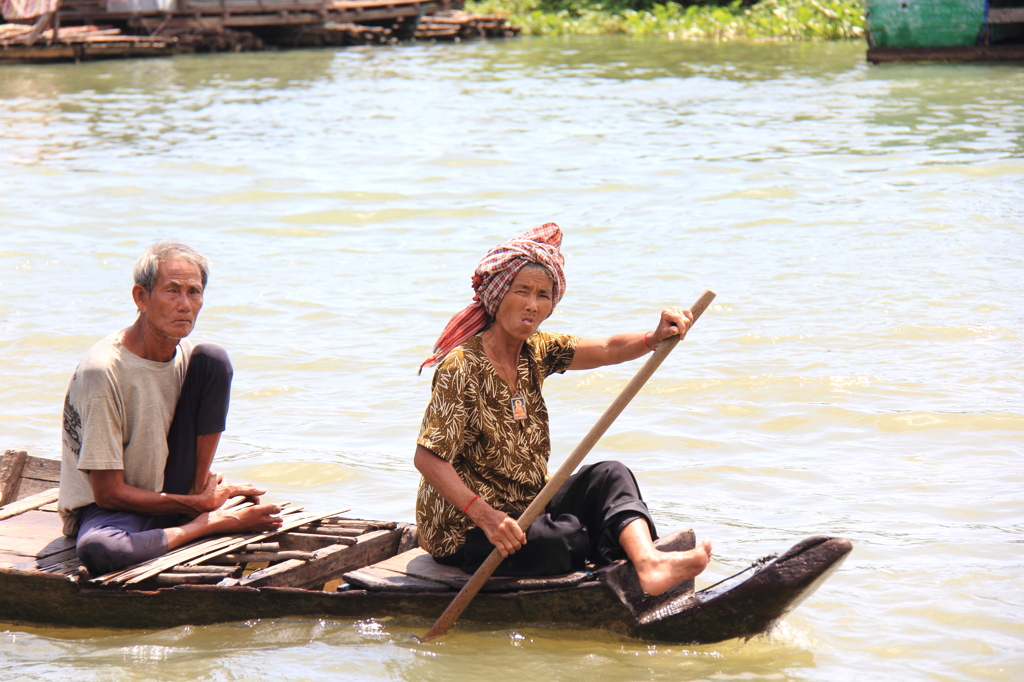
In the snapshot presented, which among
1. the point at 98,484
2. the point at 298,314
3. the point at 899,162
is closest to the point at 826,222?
the point at 899,162

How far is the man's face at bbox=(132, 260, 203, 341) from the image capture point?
3.35 m

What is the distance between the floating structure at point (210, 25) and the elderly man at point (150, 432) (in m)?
21.5

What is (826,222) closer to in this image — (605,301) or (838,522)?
(605,301)

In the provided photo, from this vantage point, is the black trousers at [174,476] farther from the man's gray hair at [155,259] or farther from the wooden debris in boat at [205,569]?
the man's gray hair at [155,259]

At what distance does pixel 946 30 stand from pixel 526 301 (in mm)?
17673

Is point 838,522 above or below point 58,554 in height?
below

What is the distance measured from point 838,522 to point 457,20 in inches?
1034

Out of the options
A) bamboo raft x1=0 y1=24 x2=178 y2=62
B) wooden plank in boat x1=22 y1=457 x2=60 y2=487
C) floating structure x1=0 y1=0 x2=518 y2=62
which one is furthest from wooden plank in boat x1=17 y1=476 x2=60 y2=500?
bamboo raft x1=0 y1=24 x2=178 y2=62

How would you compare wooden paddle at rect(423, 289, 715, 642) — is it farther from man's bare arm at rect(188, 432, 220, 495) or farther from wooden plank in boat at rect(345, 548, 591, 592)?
man's bare arm at rect(188, 432, 220, 495)

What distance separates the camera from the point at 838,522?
14.9 feet

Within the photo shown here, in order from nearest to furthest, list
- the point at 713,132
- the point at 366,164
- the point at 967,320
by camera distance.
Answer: the point at 967,320
the point at 366,164
the point at 713,132

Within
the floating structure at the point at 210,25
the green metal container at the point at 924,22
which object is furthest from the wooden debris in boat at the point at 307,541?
the floating structure at the point at 210,25

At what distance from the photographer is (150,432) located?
3.47m

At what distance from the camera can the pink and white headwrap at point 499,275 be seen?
326 cm
